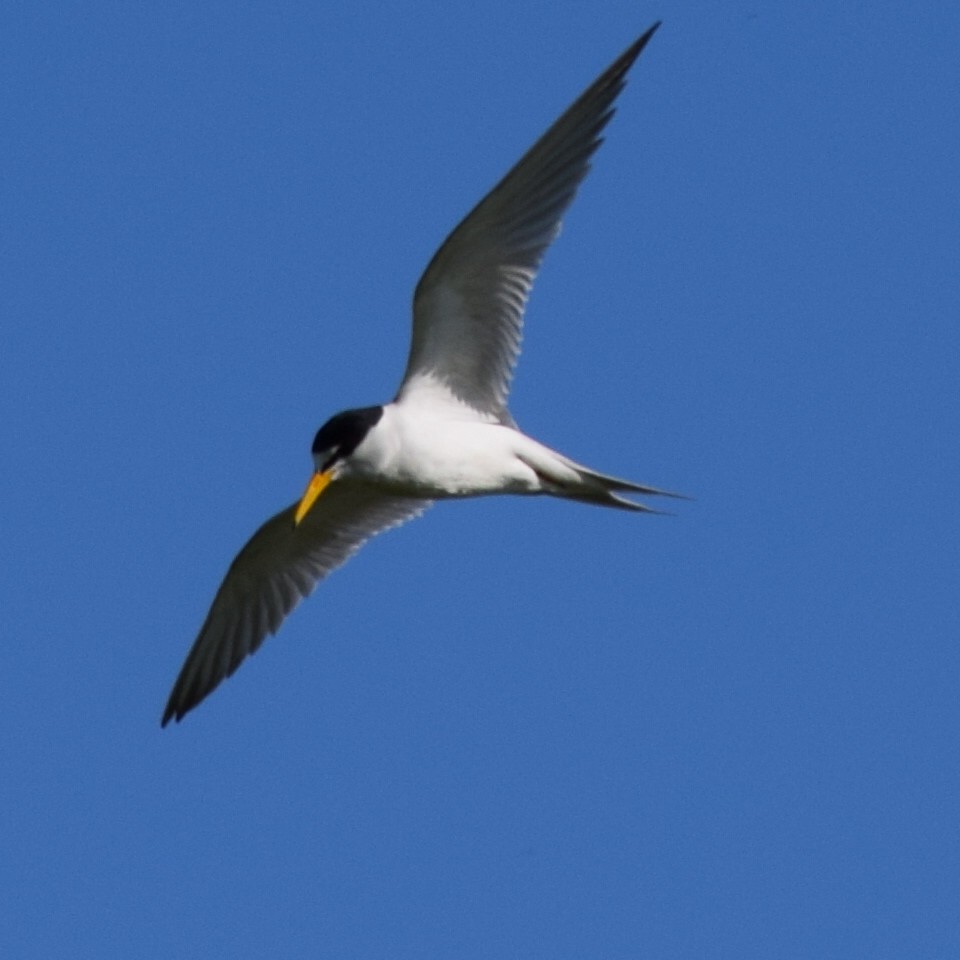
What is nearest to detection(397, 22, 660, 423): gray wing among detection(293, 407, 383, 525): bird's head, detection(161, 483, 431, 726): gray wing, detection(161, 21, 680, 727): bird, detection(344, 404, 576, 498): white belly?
detection(161, 21, 680, 727): bird

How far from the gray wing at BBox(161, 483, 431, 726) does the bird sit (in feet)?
2.60

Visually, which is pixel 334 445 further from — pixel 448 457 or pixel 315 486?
pixel 448 457

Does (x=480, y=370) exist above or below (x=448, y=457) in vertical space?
above

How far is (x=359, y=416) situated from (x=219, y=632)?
2194 mm

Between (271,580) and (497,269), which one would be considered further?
(271,580)

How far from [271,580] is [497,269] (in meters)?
2.19

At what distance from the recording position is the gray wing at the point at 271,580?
1073 centimetres

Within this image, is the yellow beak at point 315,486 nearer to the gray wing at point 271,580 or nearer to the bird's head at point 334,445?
the bird's head at point 334,445

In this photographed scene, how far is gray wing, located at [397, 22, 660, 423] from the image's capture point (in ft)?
29.9

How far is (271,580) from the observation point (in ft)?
35.5


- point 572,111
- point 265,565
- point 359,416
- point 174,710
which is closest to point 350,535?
point 265,565

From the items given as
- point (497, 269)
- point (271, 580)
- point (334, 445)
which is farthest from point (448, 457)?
point (271, 580)

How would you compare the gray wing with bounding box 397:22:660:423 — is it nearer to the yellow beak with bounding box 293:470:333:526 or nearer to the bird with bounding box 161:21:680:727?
the bird with bounding box 161:21:680:727

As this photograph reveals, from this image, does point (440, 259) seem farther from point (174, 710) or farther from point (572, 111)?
point (174, 710)
